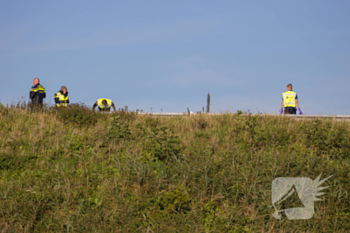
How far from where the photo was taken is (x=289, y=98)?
1608 cm

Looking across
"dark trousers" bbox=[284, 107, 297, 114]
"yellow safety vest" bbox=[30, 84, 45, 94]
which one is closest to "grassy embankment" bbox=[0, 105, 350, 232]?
"dark trousers" bbox=[284, 107, 297, 114]

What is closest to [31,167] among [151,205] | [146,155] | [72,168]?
[72,168]

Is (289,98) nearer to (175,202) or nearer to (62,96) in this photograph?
(62,96)

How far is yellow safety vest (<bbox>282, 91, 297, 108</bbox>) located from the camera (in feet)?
52.5

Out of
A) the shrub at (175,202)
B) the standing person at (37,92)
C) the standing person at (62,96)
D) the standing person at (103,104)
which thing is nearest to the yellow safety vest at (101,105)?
the standing person at (103,104)

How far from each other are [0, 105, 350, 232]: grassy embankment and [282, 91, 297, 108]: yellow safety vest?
6.91 m

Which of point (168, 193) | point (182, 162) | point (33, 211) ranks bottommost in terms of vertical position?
point (33, 211)

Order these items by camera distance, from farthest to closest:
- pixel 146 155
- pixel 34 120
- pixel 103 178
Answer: pixel 34 120 → pixel 146 155 → pixel 103 178

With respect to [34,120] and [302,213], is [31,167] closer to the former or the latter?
[34,120]

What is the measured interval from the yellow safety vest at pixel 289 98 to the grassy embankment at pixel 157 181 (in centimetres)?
691

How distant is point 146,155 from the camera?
24.8 feet

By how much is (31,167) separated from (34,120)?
4.46 meters

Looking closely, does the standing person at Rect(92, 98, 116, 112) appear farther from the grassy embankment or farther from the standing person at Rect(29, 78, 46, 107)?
the grassy embankment

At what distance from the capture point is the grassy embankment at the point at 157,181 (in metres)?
5.57
